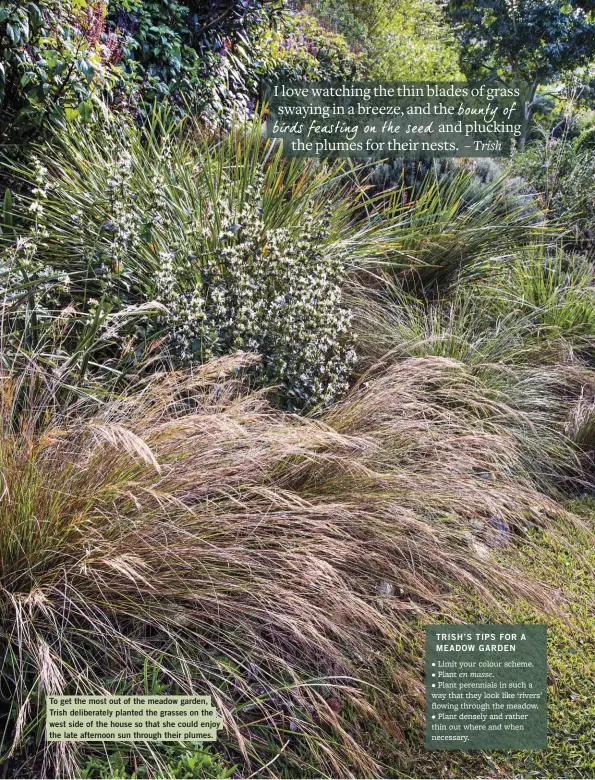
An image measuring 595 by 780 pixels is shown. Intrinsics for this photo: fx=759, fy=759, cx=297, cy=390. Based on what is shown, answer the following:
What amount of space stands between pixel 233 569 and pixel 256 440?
1.43 feet

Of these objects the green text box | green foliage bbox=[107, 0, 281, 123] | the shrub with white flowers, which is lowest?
the green text box

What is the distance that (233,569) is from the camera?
2008 mm

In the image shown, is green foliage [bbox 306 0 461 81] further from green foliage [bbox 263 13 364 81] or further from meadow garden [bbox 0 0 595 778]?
meadow garden [bbox 0 0 595 778]

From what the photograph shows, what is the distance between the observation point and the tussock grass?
1.83m

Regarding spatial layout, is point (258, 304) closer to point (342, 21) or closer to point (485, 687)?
point (485, 687)

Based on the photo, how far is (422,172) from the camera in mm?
5648

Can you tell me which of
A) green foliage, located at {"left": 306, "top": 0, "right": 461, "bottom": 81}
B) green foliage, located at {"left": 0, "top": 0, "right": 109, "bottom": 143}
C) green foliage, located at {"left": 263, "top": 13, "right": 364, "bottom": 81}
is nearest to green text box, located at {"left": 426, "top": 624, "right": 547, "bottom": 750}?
green foliage, located at {"left": 0, "top": 0, "right": 109, "bottom": 143}

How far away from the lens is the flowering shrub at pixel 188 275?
2.84 metres

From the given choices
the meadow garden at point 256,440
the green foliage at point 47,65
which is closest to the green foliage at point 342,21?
the meadow garden at point 256,440

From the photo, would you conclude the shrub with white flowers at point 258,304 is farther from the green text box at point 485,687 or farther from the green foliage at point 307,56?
the green foliage at point 307,56

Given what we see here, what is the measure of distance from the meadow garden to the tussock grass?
1 centimetres

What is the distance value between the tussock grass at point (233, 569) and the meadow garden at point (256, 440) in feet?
0.03

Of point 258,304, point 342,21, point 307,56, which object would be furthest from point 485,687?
point 342,21

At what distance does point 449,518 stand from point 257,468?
642mm
